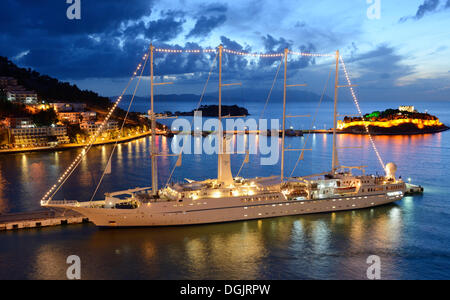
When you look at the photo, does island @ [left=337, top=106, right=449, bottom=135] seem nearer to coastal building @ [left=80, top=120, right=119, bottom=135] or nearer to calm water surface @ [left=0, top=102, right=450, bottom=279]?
coastal building @ [left=80, top=120, right=119, bottom=135]

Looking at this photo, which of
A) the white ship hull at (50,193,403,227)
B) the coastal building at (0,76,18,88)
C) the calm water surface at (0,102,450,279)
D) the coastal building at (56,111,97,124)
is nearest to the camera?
the calm water surface at (0,102,450,279)

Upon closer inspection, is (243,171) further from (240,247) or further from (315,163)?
(240,247)

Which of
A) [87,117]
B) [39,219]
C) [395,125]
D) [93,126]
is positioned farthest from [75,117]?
[395,125]

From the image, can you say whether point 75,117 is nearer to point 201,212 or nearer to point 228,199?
point 201,212

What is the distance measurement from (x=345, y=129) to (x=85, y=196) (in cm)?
6507

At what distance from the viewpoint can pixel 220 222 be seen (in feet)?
59.2

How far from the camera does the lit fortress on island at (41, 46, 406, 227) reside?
17016 mm

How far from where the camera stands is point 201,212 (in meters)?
17.5

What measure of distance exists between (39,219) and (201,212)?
837cm

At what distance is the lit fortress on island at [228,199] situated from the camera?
55.8 feet

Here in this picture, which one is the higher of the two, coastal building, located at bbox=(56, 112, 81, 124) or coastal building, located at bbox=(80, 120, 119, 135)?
coastal building, located at bbox=(56, 112, 81, 124)

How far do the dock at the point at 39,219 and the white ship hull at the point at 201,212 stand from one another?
1.57 m

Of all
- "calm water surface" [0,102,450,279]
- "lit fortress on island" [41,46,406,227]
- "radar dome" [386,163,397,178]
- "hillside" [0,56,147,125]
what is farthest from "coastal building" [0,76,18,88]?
"radar dome" [386,163,397,178]
